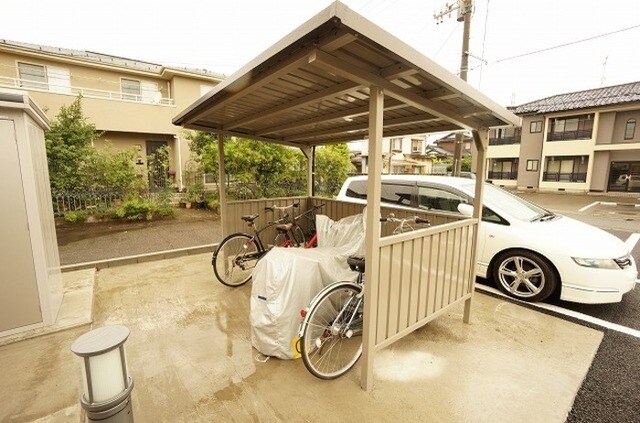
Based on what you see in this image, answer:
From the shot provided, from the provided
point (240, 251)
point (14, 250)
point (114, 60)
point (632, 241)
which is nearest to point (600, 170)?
point (632, 241)

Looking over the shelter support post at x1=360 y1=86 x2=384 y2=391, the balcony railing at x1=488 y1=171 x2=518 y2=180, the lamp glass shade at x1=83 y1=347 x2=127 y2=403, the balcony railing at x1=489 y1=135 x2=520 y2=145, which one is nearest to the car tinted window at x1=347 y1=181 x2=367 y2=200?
the shelter support post at x1=360 y1=86 x2=384 y2=391

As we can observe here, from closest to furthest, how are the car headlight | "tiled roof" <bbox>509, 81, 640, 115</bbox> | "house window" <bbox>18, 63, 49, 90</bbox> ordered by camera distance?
1. the car headlight
2. "house window" <bbox>18, 63, 49, 90</bbox>
3. "tiled roof" <bbox>509, 81, 640, 115</bbox>

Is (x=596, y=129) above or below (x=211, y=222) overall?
above

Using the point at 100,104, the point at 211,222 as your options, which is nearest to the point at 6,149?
the point at 211,222

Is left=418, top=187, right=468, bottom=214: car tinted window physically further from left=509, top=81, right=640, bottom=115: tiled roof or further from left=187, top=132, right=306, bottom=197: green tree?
left=509, top=81, right=640, bottom=115: tiled roof

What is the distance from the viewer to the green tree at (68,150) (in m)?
8.12

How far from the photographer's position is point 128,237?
6.81m

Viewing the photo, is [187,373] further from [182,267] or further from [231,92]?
[182,267]

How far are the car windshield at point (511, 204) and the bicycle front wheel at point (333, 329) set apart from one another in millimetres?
2850

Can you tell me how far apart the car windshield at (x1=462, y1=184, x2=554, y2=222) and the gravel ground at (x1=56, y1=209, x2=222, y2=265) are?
5335mm

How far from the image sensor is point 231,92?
105 inches

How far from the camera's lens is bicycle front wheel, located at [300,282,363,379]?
237 cm

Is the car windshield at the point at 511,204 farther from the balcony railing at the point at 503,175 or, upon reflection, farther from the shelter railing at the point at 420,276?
the balcony railing at the point at 503,175

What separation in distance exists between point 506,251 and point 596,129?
22.2m
